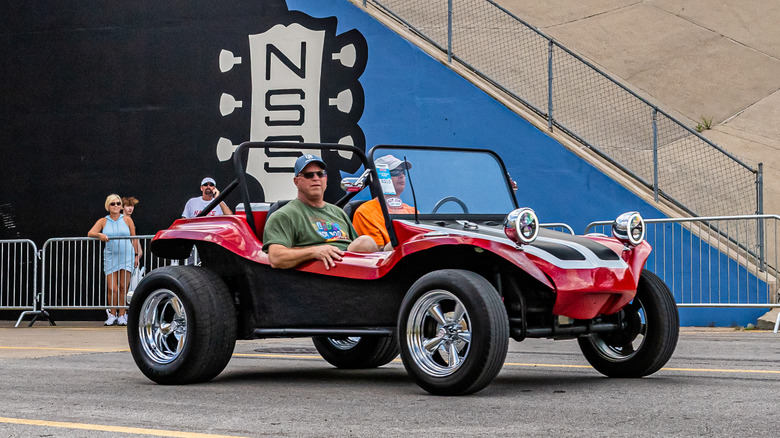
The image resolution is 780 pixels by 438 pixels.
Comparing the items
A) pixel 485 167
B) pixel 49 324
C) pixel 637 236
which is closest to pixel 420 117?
pixel 49 324

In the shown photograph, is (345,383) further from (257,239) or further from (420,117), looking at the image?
(420,117)

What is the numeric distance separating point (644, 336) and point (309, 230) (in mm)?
2359

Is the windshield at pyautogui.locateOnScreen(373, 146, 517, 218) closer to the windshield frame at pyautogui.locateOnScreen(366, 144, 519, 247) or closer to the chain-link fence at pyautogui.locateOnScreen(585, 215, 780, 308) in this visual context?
the windshield frame at pyautogui.locateOnScreen(366, 144, 519, 247)

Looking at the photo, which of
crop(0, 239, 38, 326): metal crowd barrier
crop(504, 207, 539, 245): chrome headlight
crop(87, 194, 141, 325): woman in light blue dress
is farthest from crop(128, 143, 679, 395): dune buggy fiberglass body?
crop(0, 239, 38, 326): metal crowd barrier

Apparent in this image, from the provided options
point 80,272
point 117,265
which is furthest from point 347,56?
point 80,272

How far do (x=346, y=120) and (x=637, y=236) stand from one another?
9.56m

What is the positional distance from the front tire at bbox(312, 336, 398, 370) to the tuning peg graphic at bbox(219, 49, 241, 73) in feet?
29.6

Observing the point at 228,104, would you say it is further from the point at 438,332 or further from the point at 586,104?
the point at 438,332

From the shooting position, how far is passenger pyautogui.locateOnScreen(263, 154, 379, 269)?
7062 mm

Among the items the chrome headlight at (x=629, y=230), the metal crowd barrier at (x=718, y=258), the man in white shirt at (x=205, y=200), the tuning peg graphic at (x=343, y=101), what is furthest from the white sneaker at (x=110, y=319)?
the chrome headlight at (x=629, y=230)

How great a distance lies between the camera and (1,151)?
17.9 m

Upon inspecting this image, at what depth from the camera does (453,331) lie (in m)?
6.19

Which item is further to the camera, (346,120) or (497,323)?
(346,120)

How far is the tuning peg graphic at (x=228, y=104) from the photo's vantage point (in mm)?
16656
